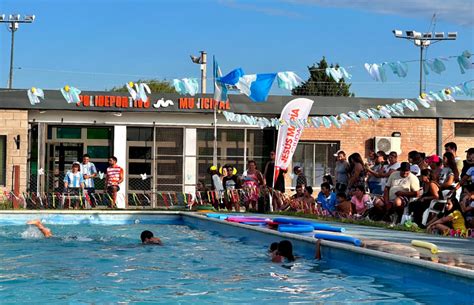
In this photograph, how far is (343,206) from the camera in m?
16.0

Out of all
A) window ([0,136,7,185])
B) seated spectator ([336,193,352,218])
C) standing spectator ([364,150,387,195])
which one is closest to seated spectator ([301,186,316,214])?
seated spectator ([336,193,352,218])

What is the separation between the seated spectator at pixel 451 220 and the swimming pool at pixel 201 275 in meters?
2.59

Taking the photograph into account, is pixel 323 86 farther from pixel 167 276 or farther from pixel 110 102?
pixel 167 276

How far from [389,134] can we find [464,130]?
2.70m

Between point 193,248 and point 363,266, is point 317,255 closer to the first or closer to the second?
point 363,266

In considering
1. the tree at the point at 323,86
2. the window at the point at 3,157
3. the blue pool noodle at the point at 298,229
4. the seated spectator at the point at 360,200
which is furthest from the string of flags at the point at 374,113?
the tree at the point at 323,86

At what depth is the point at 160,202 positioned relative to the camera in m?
24.7

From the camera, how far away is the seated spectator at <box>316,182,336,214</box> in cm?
1675

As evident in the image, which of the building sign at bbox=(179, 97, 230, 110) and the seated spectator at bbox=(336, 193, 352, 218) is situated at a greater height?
the building sign at bbox=(179, 97, 230, 110)

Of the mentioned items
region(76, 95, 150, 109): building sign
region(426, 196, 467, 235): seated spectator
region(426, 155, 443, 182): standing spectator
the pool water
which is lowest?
the pool water

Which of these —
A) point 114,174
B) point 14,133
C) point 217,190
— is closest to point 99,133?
point 14,133

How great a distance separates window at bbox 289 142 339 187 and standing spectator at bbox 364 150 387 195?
937 centimetres

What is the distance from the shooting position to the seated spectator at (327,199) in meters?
16.8

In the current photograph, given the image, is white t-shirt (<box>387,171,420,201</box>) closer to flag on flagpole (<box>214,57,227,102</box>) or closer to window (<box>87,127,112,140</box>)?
flag on flagpole (<box>214,57,227,102</box>)
